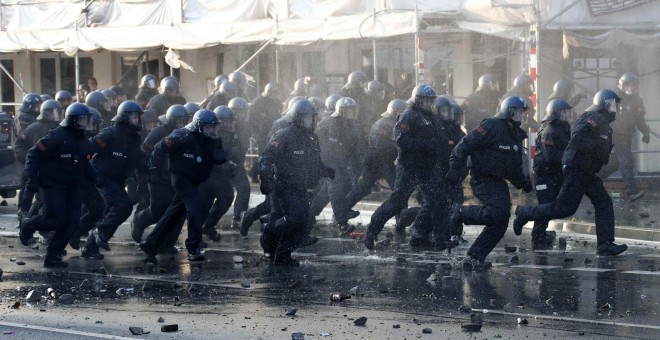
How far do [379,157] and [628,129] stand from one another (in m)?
4.99

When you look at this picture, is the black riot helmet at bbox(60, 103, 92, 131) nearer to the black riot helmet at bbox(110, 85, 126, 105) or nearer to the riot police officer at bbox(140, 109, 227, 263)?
the riot police officer at bbox(140, 109, 227, 263)

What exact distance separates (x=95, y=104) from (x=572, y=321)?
9.76 m

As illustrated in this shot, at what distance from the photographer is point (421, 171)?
48.6 feet

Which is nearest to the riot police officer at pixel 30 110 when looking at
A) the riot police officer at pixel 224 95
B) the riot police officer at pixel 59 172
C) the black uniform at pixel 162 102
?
the black uniform at pixel 162 102

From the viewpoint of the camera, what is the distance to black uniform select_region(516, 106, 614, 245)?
46.5 feet

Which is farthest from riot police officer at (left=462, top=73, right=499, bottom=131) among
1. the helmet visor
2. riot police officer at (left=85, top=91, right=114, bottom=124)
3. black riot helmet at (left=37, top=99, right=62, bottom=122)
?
the helmet visor

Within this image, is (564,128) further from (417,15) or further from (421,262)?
(417,15)

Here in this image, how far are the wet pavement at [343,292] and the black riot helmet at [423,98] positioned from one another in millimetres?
1606

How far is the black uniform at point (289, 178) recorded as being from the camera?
13.6 metres

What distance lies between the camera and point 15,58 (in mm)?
31562

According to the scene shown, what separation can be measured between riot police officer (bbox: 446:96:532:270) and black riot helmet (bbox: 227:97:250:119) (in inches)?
230

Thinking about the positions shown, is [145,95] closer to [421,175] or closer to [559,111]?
[421,175]

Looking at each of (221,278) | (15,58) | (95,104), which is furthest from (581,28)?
(15,58)

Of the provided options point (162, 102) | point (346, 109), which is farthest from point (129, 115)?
point (162, 102)
